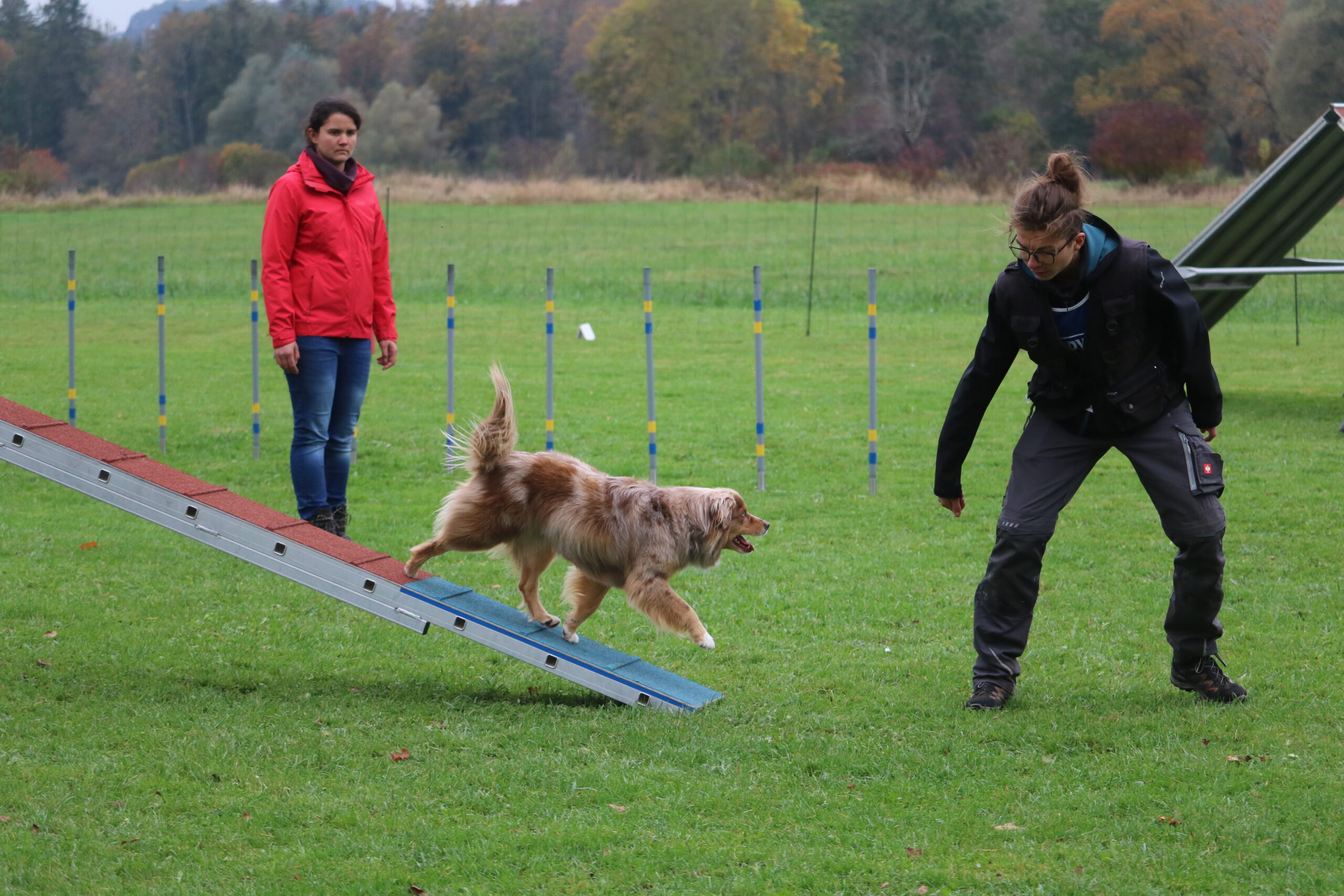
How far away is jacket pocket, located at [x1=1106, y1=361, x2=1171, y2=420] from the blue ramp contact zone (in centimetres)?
196

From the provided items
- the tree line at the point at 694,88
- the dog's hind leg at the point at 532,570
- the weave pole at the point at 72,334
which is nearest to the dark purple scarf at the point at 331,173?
the dog's hind leg at the point at 532,570

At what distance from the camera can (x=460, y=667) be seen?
17.8 feet

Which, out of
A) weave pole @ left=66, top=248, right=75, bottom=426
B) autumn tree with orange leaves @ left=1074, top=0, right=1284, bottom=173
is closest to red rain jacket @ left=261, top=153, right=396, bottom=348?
weave pole @ left=66, top=248, right=75, bottom=426

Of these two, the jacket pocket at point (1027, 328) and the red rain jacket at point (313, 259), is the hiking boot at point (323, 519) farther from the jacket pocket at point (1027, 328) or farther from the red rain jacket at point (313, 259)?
the jacket pocket at point (1027, 328)

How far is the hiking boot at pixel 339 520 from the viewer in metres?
6.70

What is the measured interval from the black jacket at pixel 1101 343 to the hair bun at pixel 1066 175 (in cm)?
14

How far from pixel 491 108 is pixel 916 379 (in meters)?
58.3

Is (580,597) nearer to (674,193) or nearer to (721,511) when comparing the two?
(721,511)

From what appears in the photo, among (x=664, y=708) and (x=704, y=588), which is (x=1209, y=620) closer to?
(x=664, y=708)

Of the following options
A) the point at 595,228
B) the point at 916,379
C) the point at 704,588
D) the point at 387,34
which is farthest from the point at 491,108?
the point at 704,588

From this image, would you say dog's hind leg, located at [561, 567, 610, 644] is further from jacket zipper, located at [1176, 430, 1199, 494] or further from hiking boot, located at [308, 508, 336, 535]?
jacket zipper, located at [1176, 430, 1199, 494]

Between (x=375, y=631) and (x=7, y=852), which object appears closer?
(x=7, y=852)

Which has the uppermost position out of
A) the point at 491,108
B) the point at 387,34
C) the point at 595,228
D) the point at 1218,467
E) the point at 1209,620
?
the point at 387,34

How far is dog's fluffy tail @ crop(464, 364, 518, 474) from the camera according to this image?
4.95 metres
